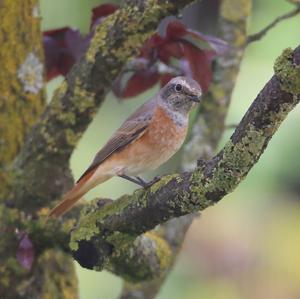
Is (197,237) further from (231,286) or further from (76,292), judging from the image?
(76,292)

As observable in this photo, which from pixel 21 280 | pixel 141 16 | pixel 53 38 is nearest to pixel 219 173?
pixel 141 16

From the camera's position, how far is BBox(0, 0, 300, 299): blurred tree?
8.05 ft

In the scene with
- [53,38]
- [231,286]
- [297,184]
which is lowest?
[231,286]

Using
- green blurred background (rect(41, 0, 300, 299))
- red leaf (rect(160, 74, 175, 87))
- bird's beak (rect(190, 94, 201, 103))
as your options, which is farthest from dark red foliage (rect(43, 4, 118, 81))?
green blurred background (rect(41, 0, 300, 299))

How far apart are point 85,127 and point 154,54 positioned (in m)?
0.36

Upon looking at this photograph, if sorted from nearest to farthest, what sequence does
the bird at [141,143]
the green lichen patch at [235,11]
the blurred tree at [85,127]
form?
1. the blurred tree at [85,127]
2. the bird at [141,143]
3. the green lichen patch at [235,11]

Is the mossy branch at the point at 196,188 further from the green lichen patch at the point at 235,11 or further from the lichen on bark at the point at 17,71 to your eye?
the green lichen patch at the point at 235,11

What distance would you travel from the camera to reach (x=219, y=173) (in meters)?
1.97

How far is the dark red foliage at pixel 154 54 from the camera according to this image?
2791 mm

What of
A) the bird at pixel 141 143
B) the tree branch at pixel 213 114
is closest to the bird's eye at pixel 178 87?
the bird at pixel 141 143

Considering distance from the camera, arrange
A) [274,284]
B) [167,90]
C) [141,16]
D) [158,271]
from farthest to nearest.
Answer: [274,284]
[167,90]
[158,271]
[141,16]

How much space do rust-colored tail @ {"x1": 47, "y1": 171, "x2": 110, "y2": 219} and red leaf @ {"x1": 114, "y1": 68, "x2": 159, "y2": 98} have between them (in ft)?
1.00

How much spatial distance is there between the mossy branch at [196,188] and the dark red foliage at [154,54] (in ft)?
1.97

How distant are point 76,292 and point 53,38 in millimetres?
871
